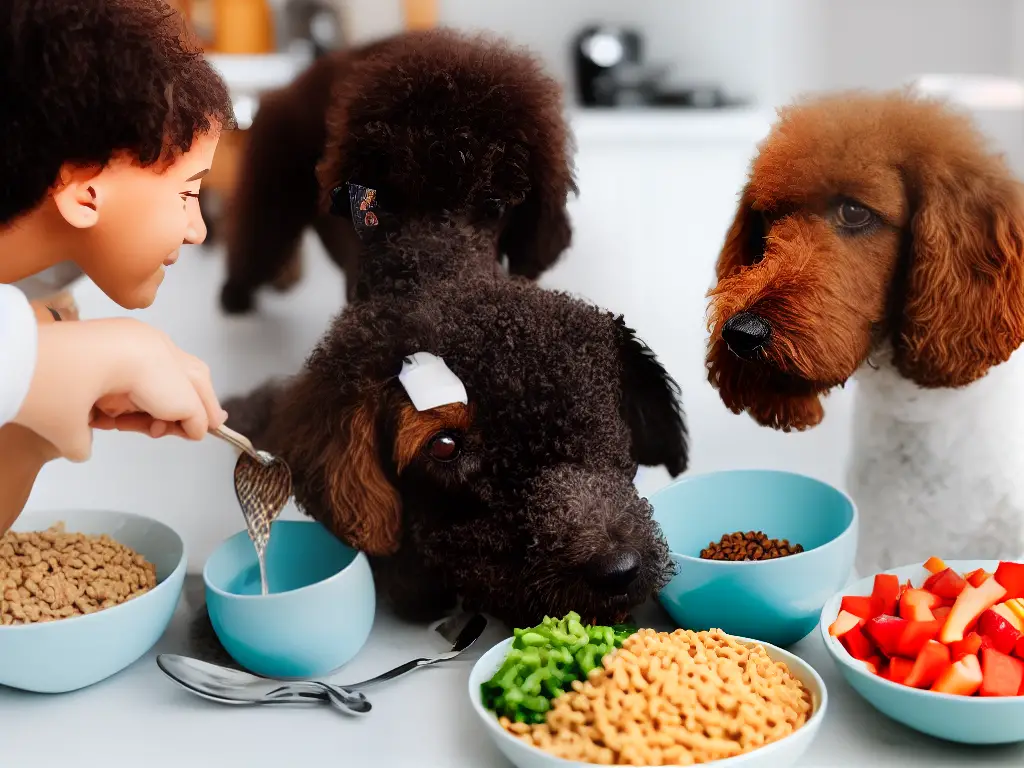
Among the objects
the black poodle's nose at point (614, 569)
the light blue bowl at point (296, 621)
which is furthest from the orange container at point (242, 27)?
the black poodle's nose at point (614, 569)

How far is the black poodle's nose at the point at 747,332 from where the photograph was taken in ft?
2.24

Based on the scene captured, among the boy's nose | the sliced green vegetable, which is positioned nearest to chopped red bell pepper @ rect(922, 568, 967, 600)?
the sliced green vegetable

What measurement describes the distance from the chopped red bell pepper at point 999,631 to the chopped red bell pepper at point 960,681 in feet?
0.12

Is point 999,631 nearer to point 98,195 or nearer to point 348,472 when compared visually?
point 348,472

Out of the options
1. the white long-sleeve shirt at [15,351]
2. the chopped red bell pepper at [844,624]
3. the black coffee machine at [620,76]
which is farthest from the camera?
the black coffee machine at [620,76]

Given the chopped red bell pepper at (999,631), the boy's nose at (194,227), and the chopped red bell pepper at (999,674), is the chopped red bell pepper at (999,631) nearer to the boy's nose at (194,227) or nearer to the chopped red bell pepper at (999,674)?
the chopped red bell pepper at (999,674)

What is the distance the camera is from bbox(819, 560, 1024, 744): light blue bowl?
585 millimetres

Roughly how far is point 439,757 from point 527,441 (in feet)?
Answer: 0.75

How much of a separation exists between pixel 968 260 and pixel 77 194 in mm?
603

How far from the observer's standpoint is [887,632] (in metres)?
0.65

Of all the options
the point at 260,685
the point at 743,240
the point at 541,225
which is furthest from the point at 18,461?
the point at 743,240

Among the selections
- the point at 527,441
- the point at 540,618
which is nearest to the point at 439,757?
the point at 540,618

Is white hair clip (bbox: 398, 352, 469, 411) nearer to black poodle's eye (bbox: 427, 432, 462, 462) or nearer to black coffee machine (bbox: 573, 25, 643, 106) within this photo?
black poodle's eye (bbox: 427, 432, 462, 462)

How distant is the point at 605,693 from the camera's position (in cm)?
62
